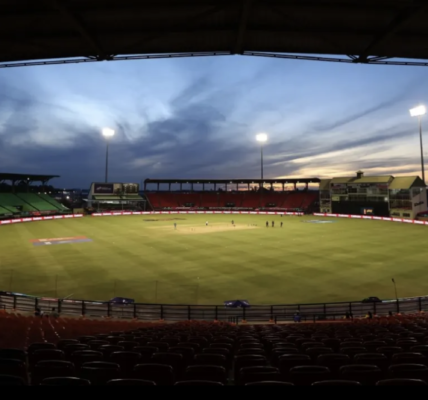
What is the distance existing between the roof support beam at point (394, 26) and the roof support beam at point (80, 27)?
1002cm

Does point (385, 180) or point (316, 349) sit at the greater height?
point (385, 180)

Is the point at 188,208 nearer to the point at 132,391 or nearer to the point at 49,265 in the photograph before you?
the point at 49,265

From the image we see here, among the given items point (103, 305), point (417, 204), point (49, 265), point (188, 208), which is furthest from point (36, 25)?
point (188, 208)

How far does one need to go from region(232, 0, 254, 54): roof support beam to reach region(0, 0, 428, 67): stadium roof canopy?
1.3 inches

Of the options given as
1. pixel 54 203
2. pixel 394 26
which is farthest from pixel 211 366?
pixel 54 203

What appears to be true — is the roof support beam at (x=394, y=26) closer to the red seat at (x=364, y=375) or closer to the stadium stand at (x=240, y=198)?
the red seat at (x=364, y=375)

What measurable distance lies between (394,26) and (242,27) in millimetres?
4922

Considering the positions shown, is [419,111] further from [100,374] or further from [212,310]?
[100,374]

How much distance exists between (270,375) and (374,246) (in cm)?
4255

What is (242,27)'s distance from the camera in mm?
10289

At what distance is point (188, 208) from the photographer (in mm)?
116438

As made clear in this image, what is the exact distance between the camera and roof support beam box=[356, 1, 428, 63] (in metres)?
9.10

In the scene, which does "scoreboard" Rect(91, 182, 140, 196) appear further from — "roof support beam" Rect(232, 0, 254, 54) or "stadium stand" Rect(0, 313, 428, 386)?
"stadium stand" Rect(0, 313, 428, 386)

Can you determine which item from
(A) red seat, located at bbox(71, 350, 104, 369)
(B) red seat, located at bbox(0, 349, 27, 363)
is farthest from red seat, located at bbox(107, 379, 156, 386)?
(B) red seat, located at bbox(0, 349, 27, 363)
